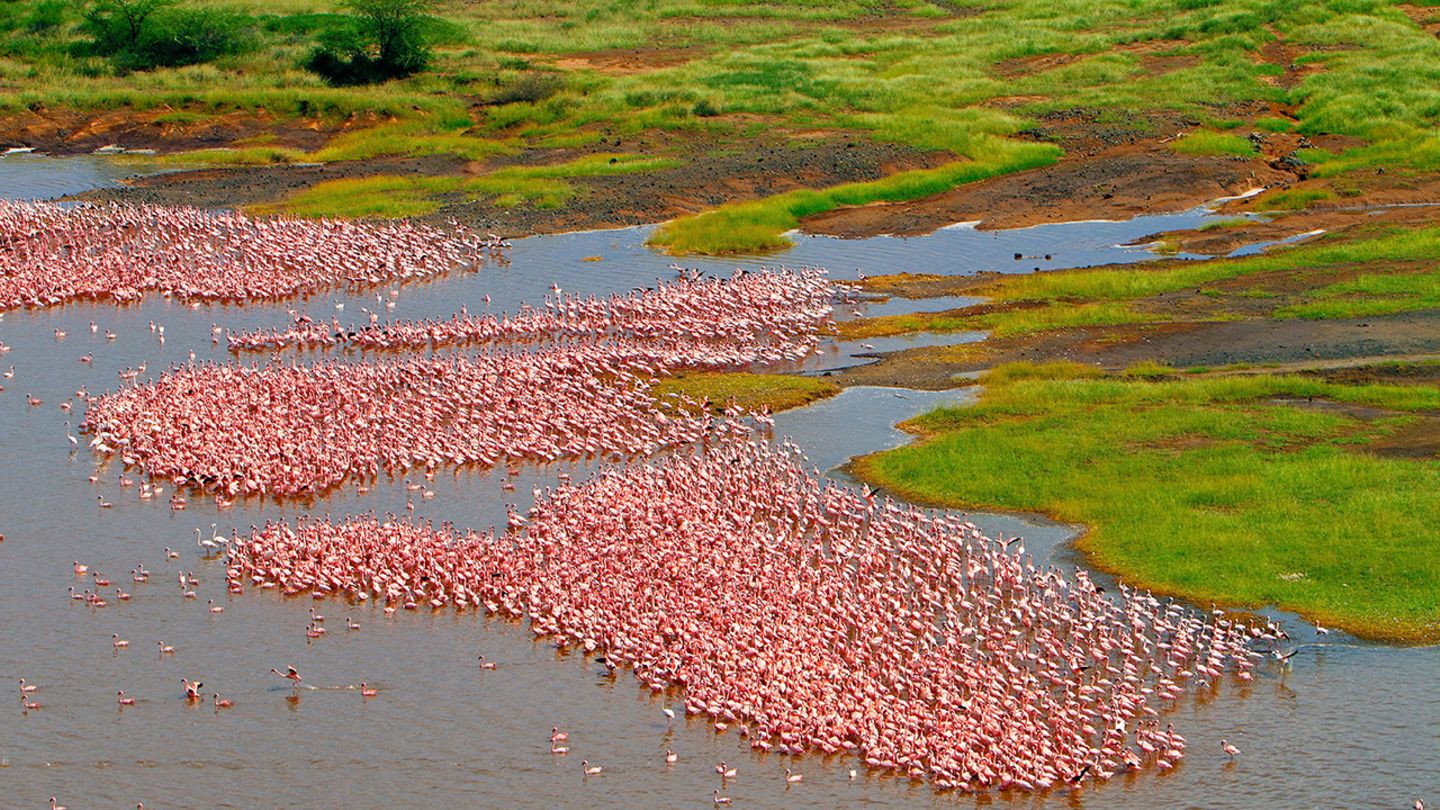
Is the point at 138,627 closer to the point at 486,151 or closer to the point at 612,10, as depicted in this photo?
the point at 486,151

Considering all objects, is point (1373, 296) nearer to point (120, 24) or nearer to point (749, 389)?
point (749, 389)

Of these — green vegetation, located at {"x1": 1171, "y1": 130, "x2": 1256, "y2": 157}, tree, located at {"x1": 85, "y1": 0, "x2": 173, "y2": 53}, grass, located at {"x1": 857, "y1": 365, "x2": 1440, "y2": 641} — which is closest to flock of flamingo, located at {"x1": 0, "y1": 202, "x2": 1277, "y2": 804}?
grass, located at {"x1": 857, "y1": 365, "x2": 1440, "y2": 641}

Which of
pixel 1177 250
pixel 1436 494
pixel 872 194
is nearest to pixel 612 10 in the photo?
pixel 872 194

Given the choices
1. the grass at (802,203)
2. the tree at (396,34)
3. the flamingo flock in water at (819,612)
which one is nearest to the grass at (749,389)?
the flamingo flock in water at (819,612)

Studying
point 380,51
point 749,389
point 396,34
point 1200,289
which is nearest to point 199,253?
point 749,389

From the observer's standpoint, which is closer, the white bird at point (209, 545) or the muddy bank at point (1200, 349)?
the white bird at point (209, 545)

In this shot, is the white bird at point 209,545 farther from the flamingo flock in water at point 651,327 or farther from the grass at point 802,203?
the grass at point 802,203

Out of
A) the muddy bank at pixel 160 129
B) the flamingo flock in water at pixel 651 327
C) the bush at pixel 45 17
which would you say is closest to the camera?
the flamingo flock in water at pixel 651 327
